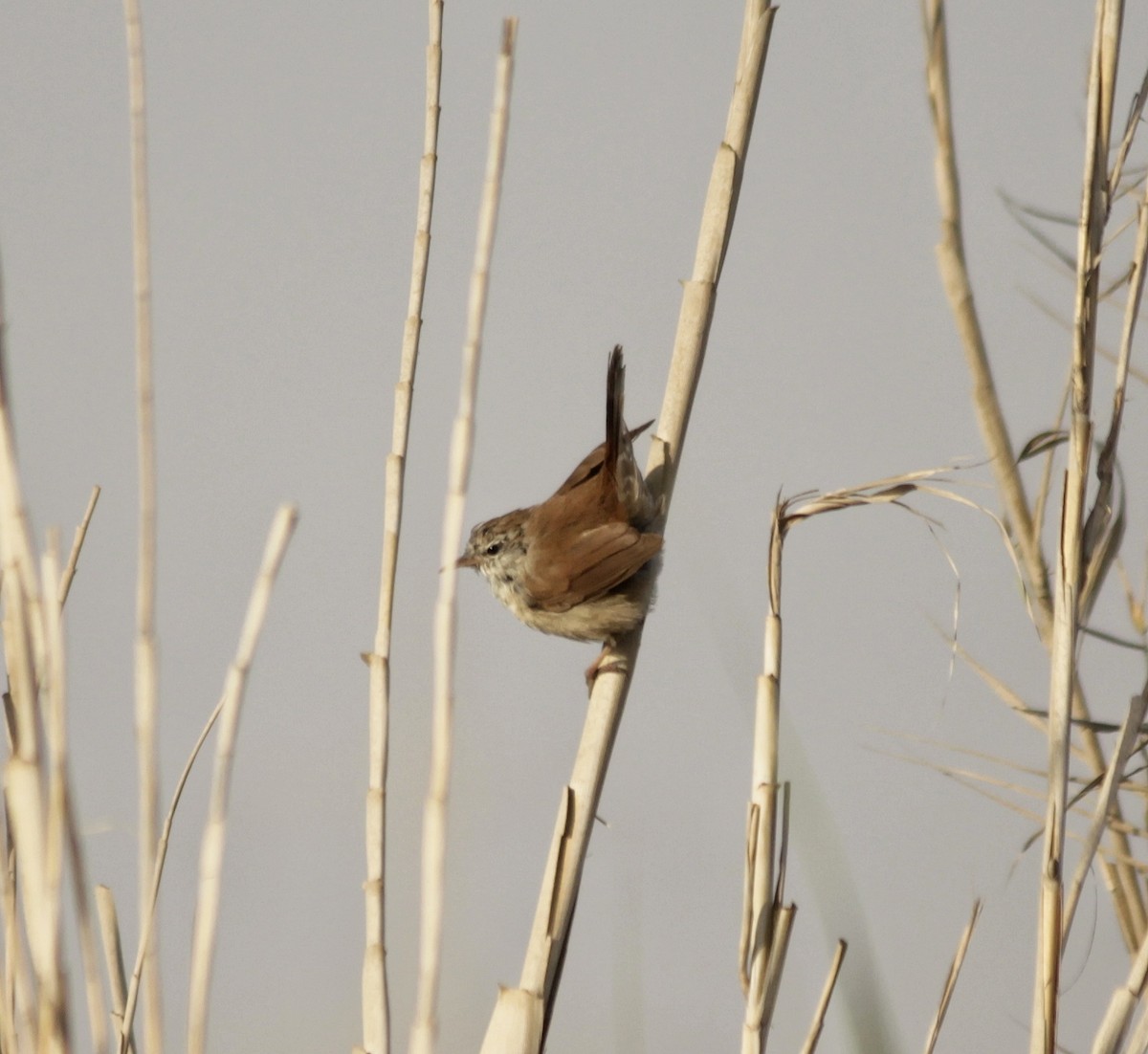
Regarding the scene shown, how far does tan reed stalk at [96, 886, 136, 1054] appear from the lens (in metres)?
1.24

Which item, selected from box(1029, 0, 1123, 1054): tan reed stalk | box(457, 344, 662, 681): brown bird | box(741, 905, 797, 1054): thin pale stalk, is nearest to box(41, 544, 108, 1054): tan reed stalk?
box(741, 905, 797, 1054): thin pale stalk

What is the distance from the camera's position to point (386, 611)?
1.21 m

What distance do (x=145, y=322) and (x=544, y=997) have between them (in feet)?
2.42

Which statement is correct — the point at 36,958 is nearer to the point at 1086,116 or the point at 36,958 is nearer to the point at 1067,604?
the point at 1067,604

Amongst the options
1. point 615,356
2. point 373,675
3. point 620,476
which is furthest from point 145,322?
point 620,476

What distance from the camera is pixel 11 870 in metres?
1.20

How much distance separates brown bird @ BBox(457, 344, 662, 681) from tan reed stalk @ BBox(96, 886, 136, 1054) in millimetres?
1342

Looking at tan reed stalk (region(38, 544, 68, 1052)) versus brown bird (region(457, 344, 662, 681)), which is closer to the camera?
tan reed stalk (region(38, 544, 68, 1052))

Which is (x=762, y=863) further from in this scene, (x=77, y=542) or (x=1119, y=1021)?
(x=77, y=542)

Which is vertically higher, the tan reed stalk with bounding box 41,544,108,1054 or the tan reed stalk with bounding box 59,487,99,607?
the tan reed stalk with bounding box 59,487,99,607

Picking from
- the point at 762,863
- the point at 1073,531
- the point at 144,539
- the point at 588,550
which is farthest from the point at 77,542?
the point at 588,550

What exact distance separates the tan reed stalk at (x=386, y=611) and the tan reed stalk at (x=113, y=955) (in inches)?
9.8

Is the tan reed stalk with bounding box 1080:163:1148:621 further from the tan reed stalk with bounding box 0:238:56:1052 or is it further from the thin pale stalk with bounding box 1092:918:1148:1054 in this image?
the tan reed stalk with bounding box 0:238:56:1052

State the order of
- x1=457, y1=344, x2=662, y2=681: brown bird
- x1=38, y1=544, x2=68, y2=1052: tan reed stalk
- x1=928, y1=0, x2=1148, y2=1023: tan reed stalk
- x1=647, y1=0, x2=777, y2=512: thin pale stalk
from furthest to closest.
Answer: x1=457, y1=344, x2=662, y2=681: brown bird → x1=647, y1=0, x2=777, y2=512: thin pale stalk → x1=928, y1=0, x2=1148, y2=1023: tan reed stalk → x1=38, y1=544, x2=68, y2=1052: tan reed stalk
